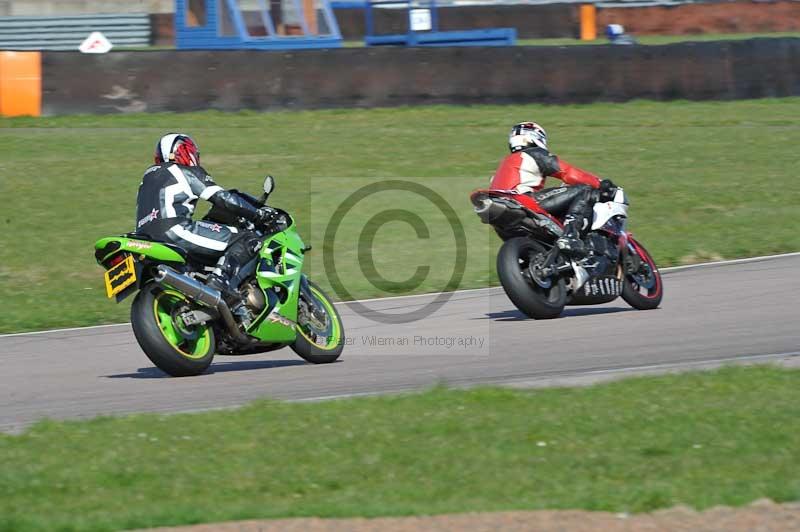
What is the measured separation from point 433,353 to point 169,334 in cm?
220

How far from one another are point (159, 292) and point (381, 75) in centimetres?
Result: 1467

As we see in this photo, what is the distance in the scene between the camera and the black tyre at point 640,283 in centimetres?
1117

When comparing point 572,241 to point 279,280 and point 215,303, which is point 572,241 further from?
point 215,303

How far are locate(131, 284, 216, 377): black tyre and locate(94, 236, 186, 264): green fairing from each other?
8.1 inches

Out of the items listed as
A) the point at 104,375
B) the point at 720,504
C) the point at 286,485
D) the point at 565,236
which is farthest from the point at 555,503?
the point at 565,236

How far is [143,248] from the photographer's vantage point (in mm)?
8297

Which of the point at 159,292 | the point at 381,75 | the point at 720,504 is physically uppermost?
the point at 381,75

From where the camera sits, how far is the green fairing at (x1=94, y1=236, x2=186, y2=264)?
8.23 metres

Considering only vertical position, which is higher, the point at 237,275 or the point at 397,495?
the point at 237,275

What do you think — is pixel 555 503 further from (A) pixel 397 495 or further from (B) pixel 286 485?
(B) pixel 286 485

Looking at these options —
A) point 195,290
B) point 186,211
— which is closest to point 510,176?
point 186,211

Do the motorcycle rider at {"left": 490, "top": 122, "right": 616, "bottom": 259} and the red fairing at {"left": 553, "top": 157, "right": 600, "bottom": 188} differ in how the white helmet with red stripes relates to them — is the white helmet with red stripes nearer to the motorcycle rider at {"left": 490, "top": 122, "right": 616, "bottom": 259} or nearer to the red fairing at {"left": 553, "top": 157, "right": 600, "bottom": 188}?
the motorcycle rider at {"left": 490, "top": 122, "right": 616, "bottom": 259}

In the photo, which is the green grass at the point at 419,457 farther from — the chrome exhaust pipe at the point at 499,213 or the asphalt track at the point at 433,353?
the chrome exhaust pipe at the point at 499,213

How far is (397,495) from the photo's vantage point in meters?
5.88
